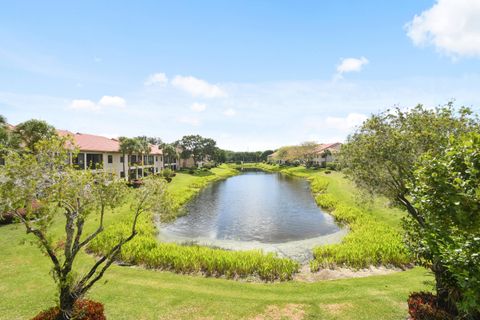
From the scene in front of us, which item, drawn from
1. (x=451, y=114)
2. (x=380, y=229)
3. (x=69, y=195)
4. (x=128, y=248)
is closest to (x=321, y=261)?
(x=380, y=229)

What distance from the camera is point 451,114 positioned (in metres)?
14.2

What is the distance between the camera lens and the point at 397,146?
14797 mm

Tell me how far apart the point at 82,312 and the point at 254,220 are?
2563cm

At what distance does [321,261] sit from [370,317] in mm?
7204

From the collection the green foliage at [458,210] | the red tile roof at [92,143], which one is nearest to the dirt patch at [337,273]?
the green foliage at [458,210]

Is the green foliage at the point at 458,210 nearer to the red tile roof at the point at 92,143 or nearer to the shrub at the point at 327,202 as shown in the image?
the shrub at the point at 327,202

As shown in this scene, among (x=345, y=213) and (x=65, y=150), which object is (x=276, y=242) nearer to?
(x=345, y=213)

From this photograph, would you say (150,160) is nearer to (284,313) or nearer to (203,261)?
(203,261)

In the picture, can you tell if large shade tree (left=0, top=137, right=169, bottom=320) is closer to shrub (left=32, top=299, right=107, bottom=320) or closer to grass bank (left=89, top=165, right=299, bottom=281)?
shrub (left=32, top=299, right=107, bottom=320)

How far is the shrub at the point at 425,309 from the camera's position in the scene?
9484 millimetres

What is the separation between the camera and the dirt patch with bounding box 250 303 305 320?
1105 centimetres

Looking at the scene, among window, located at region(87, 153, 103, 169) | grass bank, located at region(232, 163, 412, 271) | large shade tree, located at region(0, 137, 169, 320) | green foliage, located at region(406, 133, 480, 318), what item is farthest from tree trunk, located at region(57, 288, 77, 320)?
window, located at region(87, 153, 103, 169)

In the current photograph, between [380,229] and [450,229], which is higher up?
[450,229]

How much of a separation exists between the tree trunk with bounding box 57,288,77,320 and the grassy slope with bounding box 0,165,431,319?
3.83ft
